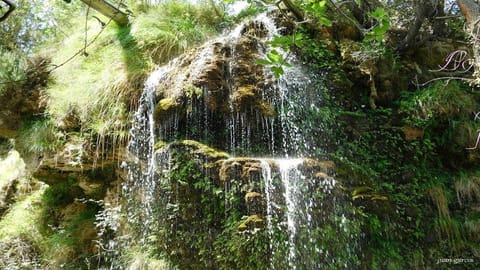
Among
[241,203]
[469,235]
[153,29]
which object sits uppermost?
[153,29]

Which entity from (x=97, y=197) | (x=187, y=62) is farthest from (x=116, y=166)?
(x=187, y=62)

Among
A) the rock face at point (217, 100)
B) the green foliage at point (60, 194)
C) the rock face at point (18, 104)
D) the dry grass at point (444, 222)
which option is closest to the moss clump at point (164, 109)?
the rock face at point (217, 100)

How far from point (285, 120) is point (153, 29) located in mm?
2607

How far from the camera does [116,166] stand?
417 centimetres

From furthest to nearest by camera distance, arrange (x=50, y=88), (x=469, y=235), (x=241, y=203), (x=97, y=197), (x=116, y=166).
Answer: (x=50, y=88), (x=97, y=197), (x=116, y=166), (x=469, y=235), (x=241, y=203)

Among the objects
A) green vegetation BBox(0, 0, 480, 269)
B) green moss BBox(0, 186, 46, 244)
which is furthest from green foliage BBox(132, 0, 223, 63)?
green moss BBox(0, 186, 46, 244)

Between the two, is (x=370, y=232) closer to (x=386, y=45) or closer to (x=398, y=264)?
(x=398, y=264)

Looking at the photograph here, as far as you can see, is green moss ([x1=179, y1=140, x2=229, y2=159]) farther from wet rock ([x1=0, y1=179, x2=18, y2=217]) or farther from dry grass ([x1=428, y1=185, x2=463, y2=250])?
wet rock ([x1=0, y1=179, x2=18, y2=217])

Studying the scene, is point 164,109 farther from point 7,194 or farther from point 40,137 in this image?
point 7,194

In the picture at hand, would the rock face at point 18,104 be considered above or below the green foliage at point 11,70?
below

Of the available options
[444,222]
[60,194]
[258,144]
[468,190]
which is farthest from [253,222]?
[60,194]

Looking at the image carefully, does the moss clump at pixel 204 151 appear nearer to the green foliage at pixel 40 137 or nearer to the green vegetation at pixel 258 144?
the green vegetation at pixel 258 144

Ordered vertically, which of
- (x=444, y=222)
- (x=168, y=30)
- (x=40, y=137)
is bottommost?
(x=444, y=222)

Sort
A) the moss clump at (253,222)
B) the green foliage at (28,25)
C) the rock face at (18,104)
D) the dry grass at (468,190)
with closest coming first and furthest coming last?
the moss clump at (253,222) → the dry grass at (468,190) → the rock face at (18,104) → the green foliage at (28,25)
